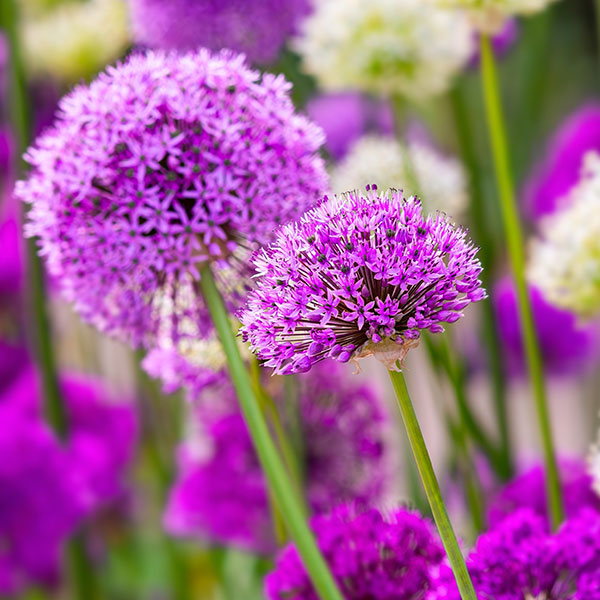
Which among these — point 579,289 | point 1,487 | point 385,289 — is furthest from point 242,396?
point 1,487

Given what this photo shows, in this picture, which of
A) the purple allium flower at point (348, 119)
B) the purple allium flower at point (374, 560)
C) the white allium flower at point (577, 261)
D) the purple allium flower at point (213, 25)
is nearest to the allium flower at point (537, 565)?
the purple allium flower at point (374, 560)

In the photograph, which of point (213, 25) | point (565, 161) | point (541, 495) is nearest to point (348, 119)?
point (565, 161)

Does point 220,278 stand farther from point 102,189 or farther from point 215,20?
point 215,20

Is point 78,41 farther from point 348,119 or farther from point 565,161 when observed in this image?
point 565,161

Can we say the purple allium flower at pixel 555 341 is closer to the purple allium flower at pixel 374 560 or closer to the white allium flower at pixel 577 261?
the white allium flower at pixel 577 261

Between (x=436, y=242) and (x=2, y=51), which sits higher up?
(x=2, y=51)
